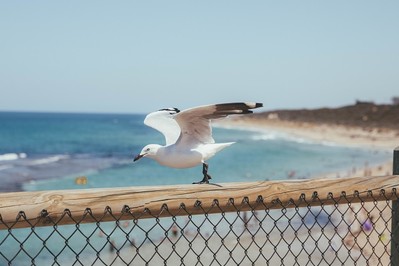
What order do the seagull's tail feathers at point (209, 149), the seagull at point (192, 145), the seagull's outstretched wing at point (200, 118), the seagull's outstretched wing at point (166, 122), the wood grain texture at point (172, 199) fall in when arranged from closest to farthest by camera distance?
the wood grain texture at point (172, 199) → the seagull's outstretched wing at point (200, 118) → the seagull at point (192, 145) → the seagull's tail feathers at point (209, 149) → the seagull's outstretched wing at point (166, 122)

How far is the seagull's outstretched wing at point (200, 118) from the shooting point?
276 centimetres

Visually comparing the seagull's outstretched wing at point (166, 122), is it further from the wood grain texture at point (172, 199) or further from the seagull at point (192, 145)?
the wood grain texture at point (172, 199)

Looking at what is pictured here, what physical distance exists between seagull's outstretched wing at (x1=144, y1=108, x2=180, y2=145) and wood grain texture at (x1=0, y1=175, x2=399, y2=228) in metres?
1.46

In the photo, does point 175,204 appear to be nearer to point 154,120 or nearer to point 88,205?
point 88,205

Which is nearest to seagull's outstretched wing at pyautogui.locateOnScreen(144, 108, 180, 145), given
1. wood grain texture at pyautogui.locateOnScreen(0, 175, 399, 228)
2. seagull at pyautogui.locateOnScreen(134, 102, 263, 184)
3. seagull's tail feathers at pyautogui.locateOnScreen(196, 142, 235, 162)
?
seagull at pyautogui.locateOnScreen(134, 102, 263, 184)

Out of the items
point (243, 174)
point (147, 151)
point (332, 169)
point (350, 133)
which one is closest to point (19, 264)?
point (147, 151)

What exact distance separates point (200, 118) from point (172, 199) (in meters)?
1.02

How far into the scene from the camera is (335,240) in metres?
11.1

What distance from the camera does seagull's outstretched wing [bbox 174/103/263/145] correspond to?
276 cm

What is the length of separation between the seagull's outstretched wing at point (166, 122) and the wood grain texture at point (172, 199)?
1.46 m

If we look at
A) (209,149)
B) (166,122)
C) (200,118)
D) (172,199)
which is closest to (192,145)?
(209,149)

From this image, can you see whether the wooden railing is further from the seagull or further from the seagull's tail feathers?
the seagull's tail feathers

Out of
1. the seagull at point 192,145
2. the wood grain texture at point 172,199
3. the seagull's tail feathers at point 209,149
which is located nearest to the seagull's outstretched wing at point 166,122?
the seagull at point 192,145

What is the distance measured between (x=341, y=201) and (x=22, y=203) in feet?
4.86
